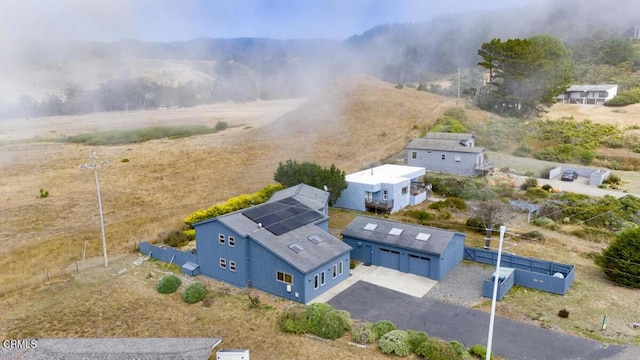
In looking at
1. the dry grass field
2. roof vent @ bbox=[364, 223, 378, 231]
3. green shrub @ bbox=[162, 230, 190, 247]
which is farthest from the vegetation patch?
roof vent @ bbox=[364, 223, 378, 231]

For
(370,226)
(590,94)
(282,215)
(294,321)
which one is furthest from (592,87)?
(294,321)

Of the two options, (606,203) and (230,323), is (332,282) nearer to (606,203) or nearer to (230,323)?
(230,323)

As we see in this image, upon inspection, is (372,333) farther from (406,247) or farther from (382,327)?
(406,247)

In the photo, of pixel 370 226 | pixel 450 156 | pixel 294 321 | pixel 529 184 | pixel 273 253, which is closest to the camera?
pixel 294 321

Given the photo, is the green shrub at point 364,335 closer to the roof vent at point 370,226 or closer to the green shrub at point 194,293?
the green shrub at point 194,293

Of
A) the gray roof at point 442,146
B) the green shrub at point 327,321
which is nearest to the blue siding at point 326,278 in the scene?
the green shrub at point 327,321

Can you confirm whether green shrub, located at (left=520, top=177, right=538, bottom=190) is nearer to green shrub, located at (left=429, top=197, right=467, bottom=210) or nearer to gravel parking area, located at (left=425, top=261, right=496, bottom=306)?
green shrub, located at (left=429, top=197, right=467, bottom=210)
